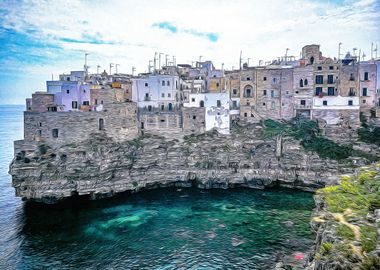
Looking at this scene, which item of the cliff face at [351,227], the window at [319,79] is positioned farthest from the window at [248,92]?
the cliff face at [351,227]

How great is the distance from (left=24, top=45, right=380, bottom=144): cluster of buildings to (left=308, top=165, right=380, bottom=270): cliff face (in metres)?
30.0

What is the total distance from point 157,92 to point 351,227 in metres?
39.3

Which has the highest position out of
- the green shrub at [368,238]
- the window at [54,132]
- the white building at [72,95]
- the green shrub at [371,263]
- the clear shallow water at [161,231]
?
the white building at [72,95]

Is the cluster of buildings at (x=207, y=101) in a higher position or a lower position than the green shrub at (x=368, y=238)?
higher

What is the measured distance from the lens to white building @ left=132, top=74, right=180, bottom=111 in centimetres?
4584

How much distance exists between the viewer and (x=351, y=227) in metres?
9.48

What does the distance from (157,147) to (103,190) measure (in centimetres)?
953

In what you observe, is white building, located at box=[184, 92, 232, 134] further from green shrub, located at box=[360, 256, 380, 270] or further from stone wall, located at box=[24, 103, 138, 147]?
green shrub, located at box=[360, 256, 380, 270]

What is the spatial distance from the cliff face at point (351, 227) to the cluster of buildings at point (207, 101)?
30.0m

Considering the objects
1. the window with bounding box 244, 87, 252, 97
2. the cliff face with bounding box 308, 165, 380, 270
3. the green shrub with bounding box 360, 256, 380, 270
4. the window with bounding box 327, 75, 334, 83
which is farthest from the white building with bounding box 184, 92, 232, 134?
the green shrub with bounding box 360, 256, 380, 270

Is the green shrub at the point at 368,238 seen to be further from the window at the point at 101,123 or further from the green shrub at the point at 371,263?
the window at the point at 101,123

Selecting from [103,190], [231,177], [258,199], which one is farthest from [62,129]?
[258,199]

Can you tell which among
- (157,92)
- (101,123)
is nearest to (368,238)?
(101,123)

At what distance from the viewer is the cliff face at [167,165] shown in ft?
114
